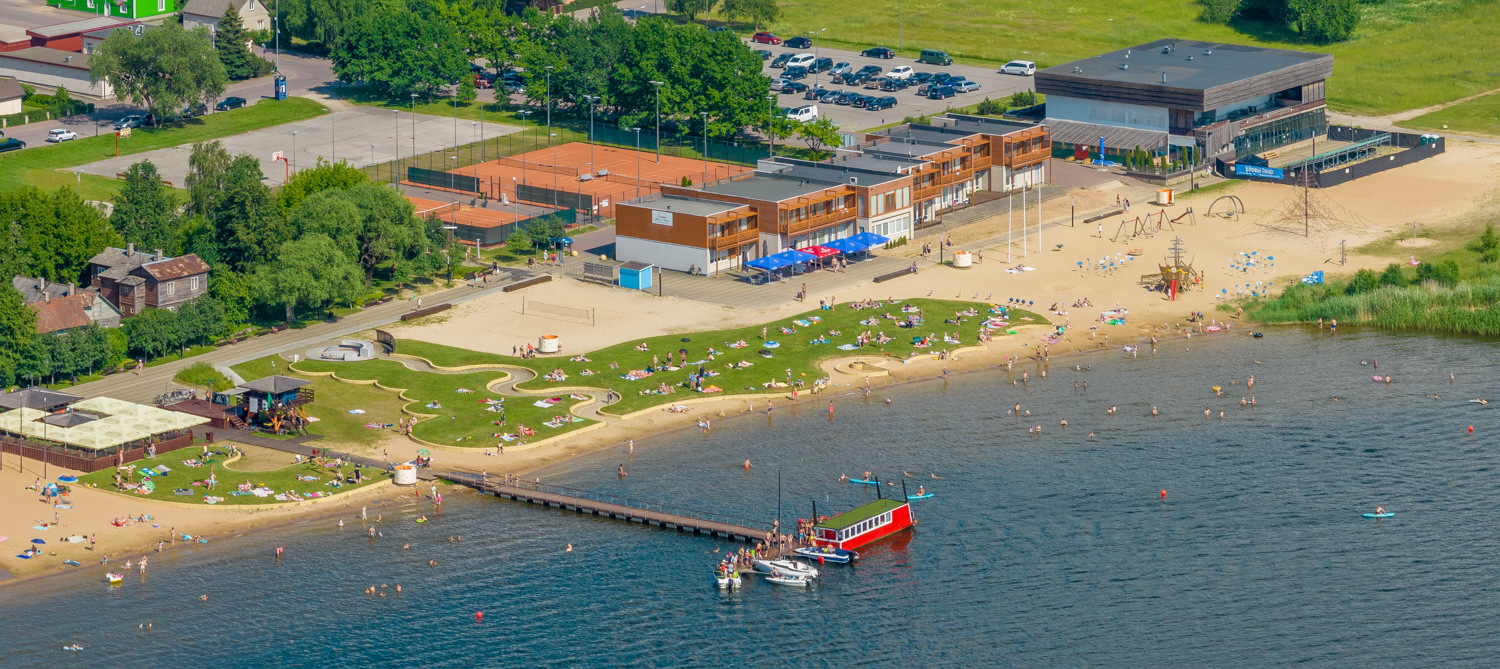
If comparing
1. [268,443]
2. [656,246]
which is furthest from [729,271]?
[268,443]

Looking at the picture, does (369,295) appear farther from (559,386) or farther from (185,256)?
(559,386)

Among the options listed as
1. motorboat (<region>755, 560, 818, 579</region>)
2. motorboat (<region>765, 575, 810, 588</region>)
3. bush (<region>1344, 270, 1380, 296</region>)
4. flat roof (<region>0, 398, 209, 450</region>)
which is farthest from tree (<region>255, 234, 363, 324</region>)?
bush (<region>1344, 270, 1380, 296</region>)

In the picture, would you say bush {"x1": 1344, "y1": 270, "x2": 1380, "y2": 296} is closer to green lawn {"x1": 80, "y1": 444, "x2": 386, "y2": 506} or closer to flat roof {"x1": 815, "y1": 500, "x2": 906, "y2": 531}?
flat roof {"x1": 815, "y1": 500, "x2": 906, "y2": 531}

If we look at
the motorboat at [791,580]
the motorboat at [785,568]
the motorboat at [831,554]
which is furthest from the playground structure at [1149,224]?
the motorboat at [791,580]

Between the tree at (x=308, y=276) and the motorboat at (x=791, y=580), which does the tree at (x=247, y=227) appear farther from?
the motorboat at (x=791, y=580)

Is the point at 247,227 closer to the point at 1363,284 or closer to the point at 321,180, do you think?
the point at 321,180

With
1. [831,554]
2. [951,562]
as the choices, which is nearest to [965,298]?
[831,554]

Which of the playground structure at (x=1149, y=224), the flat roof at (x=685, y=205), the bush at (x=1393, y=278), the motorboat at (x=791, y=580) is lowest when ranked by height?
the motorboat at (x=791, y=580)

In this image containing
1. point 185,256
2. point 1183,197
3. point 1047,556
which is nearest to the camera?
point 1047,556
